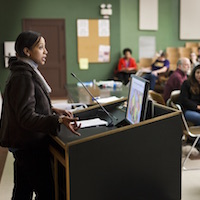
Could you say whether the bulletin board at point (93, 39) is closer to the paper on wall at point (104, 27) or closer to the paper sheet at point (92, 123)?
the paper on wall at point (104, 27)

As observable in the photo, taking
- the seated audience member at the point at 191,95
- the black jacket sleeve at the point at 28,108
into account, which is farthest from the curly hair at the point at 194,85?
the black jacket sleeve at the point at 28,108

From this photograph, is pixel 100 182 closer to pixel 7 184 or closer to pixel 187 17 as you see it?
pixel 7 184

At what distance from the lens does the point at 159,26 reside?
11.5 meters

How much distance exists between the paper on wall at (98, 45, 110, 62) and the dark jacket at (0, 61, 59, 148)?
7858 mm

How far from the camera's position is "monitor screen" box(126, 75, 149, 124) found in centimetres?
249

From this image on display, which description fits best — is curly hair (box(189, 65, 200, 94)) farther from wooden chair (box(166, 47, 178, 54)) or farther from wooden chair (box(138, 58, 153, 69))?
wooden chair (box(166, 47, 178, 54))

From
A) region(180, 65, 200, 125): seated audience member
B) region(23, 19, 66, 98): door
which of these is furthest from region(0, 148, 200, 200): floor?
region(23, 19, 66, 98): door

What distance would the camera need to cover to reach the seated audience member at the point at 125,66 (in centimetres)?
975

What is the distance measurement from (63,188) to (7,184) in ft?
5.41

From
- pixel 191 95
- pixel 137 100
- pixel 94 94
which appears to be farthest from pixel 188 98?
pixel 137 100

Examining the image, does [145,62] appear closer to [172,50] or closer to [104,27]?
[172,50]

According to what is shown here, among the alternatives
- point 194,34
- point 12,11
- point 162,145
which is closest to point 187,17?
point 194,34

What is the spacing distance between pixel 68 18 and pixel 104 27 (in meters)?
0.94

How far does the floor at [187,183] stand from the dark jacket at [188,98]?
2.04 feet
